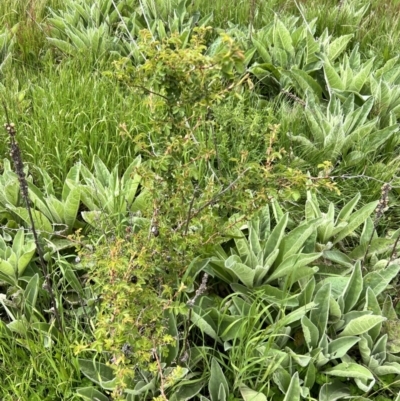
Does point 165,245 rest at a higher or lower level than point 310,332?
higher

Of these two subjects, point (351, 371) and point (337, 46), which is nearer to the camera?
point (351, 371)

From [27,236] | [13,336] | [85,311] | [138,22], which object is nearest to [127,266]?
[85,311]

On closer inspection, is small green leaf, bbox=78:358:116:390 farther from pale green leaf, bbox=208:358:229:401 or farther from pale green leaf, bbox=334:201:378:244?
pale green leaf, bbox=334:201:378:244

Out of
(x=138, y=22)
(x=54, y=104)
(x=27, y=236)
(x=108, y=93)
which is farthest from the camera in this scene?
(x=138, y=22)

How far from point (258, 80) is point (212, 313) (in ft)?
6.18

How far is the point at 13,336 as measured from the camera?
2.04 meters

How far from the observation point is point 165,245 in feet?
5.92

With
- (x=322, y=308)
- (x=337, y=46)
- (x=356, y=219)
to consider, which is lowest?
(x=322, y=308)

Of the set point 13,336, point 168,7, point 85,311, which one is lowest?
point 13,336

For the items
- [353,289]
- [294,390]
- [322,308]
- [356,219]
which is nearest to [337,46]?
[356,219]

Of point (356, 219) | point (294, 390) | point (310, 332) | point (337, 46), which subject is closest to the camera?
point (294, 390)

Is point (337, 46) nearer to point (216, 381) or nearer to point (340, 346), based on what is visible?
point (340, 346)

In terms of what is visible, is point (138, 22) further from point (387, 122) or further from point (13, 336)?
point (13, 336)

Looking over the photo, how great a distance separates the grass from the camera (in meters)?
1.63
